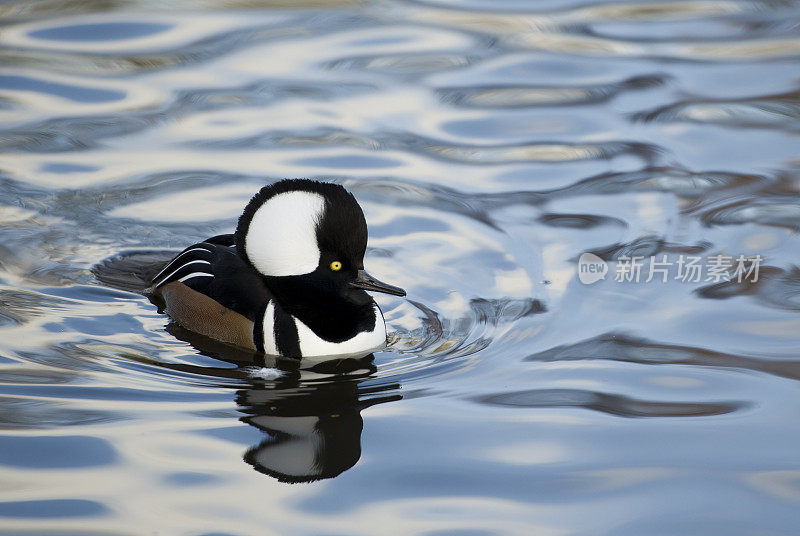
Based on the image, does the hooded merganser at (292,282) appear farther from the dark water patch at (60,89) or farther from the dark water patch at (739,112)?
the dark water patch at (739,112)

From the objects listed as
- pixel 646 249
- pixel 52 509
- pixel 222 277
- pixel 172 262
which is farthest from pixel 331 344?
pixel 646 249

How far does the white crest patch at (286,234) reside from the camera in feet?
19.1

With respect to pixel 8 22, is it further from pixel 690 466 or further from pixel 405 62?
pixel 690 466

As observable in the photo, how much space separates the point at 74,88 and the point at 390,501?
6509mm

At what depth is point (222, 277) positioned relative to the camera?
20.7 ft

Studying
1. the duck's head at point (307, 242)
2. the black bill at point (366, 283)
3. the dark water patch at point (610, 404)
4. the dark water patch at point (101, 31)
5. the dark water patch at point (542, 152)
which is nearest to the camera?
the dark water patch at point (610, 404)

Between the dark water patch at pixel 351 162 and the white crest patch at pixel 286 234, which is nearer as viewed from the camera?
the white crest patch at pixel 286 234

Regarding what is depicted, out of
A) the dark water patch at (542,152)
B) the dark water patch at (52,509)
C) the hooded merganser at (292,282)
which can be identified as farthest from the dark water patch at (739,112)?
the dark water patch at (52,509)

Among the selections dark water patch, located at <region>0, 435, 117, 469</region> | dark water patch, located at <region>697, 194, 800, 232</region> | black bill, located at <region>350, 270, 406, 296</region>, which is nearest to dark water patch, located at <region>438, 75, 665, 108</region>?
dark water patch, located at <region>697, 194, 800, 232</region>

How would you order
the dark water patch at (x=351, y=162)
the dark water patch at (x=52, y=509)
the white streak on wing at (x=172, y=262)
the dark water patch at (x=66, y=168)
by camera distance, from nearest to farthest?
the dark water patch at (x=52, y=509) < the white streak on wing at (x=172, y=262) < the dark water patch at (x=66, y=168) < the dark water patch at (x=351, y=162)

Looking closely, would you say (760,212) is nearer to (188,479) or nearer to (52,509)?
(188,479)

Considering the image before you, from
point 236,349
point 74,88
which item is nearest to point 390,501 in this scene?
point 236,349

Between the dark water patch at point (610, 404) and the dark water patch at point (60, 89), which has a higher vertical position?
the dark water patch at point (60, 89)

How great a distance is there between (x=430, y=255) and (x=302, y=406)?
6.79ft
